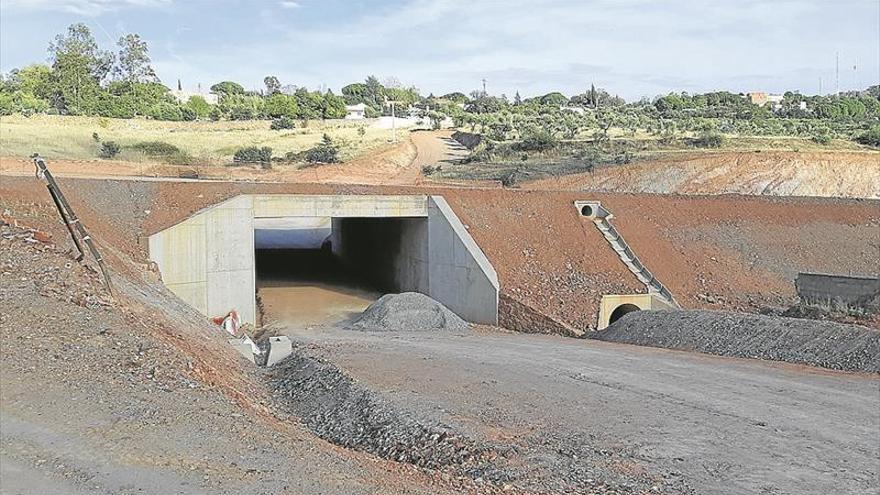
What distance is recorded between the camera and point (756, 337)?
853 inches

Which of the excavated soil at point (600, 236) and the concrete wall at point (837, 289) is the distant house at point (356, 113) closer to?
the excavated soil at point (600, 236)

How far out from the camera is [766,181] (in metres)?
49.7

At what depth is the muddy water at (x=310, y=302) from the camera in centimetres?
2862

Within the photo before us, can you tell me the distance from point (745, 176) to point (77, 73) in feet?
213

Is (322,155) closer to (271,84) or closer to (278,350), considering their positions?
(278,350)

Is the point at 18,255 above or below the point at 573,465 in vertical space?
above

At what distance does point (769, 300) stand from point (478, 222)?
1148cm

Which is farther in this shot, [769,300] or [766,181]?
[766,181]

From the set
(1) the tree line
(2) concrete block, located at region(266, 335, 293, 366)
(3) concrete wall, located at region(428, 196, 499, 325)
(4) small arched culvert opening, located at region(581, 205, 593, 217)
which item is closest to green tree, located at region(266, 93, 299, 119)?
(1) the tree line

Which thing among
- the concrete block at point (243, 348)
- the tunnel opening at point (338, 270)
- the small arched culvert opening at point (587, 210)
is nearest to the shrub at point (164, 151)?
the tunnel opening at point (338, 270)

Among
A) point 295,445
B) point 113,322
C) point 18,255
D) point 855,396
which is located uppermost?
point 18,255

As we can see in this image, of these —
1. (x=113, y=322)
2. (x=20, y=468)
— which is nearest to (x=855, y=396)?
(x=113, y=322)

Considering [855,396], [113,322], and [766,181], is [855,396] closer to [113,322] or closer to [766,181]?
[113,322]

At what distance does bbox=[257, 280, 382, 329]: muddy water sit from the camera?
28.6m
